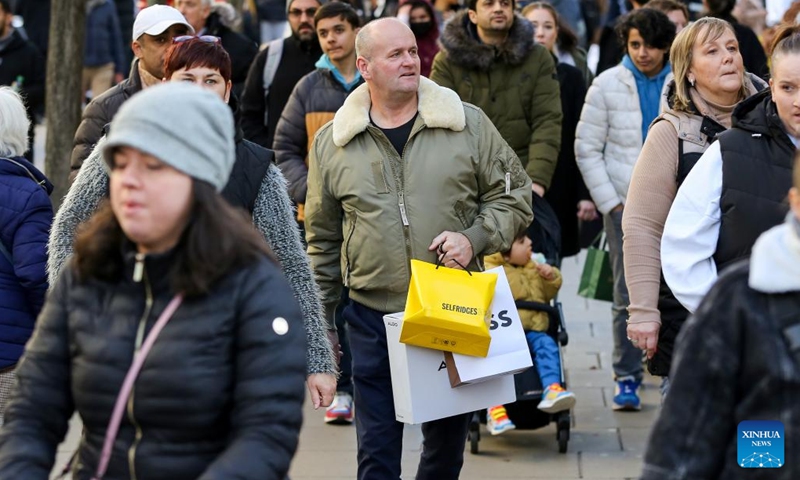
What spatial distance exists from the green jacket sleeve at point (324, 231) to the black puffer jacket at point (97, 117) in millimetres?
1108

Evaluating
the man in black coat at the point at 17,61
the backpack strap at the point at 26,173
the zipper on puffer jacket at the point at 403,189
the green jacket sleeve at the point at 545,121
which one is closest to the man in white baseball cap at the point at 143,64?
the backpack strap at the point at 26,173

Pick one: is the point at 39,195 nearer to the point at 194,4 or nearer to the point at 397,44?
the point at 397,44

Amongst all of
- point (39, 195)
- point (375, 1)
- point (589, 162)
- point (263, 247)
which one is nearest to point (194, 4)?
point (589, 162)

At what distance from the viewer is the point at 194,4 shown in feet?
30.8

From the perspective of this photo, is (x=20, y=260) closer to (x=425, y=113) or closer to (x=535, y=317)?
(x=425, y=113)

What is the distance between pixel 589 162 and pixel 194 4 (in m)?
2.93

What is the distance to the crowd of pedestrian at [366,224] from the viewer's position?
3176 mm

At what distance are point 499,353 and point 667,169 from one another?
37.0 inches

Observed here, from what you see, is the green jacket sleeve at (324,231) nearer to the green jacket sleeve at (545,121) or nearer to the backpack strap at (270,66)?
the green jacket sleeve at (545,121)

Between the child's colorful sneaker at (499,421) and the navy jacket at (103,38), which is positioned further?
the navy jacket at (103,38)

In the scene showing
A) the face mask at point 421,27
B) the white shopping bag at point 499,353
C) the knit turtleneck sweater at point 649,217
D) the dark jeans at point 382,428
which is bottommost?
the dark jeans at point 382,428

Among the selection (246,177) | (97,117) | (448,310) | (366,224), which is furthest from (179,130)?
(97,117)

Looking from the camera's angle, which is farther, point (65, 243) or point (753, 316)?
point (65, 243)

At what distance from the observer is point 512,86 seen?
8.20m
